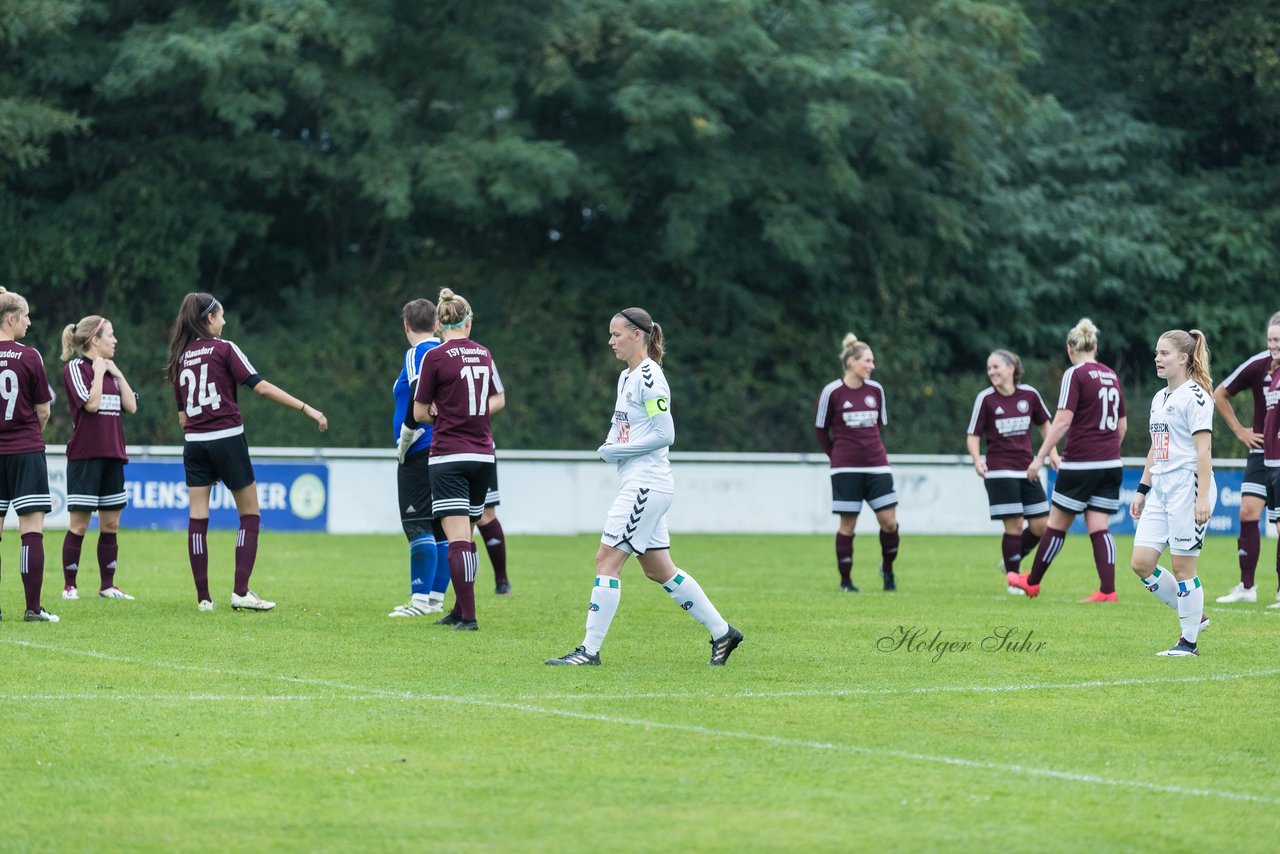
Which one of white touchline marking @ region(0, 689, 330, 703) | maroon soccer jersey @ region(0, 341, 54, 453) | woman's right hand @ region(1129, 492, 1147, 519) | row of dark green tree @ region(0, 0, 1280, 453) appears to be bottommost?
white touchline marking @ region(0, 689, 330, 703)

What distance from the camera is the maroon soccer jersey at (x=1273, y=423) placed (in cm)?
1275

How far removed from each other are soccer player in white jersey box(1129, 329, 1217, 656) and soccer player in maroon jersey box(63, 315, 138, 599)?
23.0ft

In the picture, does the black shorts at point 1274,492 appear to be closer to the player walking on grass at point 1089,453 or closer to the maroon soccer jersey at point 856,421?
the player walking on grass at point 1089,453

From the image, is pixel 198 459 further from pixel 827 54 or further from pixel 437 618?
pixel 827 54

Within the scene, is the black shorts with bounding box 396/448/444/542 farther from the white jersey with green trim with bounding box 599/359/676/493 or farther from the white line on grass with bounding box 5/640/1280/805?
the white jersey with green trim with bounding box 599/359/676/493

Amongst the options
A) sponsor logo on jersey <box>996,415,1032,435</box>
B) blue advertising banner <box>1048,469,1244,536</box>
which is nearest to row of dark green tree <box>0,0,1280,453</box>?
blue advertising banner <box>1048,469,1244,536</box>

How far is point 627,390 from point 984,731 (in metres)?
2.73

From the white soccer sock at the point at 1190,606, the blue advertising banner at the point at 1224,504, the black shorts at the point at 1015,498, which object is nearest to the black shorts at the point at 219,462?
the white soccer sock at the point at 1190,606

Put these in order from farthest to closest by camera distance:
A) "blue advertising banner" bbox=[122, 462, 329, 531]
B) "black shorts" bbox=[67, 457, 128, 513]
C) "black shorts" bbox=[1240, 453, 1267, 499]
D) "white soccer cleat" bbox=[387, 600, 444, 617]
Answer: "blue advertising banner" bbox=[122, 462, 329, 531]
"black shorts" bbox=[1240, 453, 1267, 499]
"black shorts" bbox=[67, 457, 128, 513]
"white soccer cleat" bbox=[387, 600, 444, 617]

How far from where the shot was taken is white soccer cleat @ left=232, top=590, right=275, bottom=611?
1167cm

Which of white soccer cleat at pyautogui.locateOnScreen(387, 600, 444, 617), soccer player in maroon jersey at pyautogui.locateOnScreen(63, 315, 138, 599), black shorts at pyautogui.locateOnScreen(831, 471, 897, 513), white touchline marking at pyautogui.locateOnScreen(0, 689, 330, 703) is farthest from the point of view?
black shorts at pyautogui.locateOnScreen(831, 471, 897, 513)

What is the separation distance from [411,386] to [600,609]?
2871mm

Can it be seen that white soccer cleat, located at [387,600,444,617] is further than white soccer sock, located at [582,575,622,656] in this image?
Yes

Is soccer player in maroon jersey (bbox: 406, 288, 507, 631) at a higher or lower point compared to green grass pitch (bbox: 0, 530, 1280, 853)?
higher
